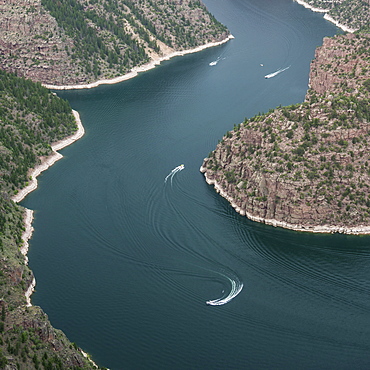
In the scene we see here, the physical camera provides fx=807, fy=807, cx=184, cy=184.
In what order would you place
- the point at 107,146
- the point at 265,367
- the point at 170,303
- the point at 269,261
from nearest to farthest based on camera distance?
the point at 265,367, the point at 170,303, the point at 269,261, the point at 107,146

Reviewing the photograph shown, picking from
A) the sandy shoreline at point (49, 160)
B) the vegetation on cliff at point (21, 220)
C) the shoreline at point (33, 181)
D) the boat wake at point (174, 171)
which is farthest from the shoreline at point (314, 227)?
the sandy shoreline at point (49, 160)

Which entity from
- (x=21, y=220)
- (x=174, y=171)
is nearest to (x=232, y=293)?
(x=21, y=220)

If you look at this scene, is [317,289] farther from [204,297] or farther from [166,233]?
[166,233]

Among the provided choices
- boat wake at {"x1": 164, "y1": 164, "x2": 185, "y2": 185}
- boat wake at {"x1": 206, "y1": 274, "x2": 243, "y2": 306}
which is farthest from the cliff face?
boat wake at {"x1": 206, "y1": 274, "x2": 243, "y2": 306}

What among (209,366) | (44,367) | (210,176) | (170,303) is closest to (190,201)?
(210,176)

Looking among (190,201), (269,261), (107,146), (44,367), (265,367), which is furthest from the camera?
(107,146)

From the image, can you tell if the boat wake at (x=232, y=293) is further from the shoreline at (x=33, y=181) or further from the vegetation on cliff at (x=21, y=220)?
the shoreline at (x=33, y=181)

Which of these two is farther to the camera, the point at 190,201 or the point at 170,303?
the point at 190,201
